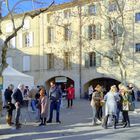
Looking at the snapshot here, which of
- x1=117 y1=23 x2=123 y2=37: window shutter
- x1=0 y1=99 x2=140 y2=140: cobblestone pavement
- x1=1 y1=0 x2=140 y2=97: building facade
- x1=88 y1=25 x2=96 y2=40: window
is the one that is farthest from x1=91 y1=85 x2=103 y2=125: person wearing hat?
x1=88 y1=25 x2=96 y2=40: window

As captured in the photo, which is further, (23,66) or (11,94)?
(23,66)

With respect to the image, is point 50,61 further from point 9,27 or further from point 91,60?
point 9,27

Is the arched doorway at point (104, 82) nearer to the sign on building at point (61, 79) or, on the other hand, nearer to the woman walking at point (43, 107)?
the sign on building at point (61, 79)

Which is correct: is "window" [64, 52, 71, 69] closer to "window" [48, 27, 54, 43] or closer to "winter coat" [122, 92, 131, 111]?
"window" [48, 27, 54, 43]

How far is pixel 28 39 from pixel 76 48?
871 cm

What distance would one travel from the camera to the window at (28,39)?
54.2 metres

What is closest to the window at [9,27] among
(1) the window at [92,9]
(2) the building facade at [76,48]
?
(2) the building facade at [76,48]

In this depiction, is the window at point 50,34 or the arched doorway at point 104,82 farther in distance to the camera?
the window at point 50,34

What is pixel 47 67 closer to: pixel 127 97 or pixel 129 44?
pixel 129 44

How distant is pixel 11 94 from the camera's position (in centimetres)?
1788

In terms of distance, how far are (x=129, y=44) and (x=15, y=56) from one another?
701 inches

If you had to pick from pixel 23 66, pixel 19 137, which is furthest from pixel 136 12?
pixel 19 137

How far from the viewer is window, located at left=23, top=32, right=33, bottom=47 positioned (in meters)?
54.2

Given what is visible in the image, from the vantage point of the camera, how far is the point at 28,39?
180 feet
